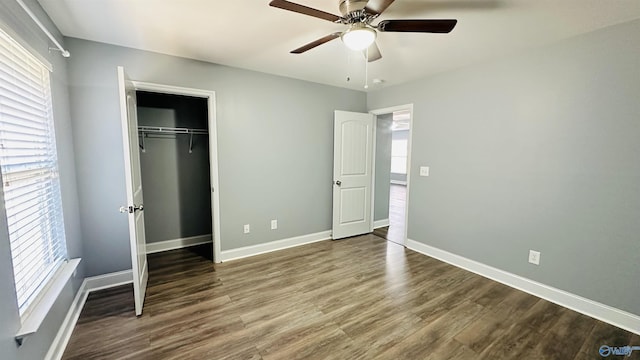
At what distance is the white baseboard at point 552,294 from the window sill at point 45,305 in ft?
12.2

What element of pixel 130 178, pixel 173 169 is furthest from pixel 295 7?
pixel 173 169

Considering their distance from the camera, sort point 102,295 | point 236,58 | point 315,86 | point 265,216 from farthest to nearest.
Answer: point 315,86, point 265,216, point 236,58, point 102,295

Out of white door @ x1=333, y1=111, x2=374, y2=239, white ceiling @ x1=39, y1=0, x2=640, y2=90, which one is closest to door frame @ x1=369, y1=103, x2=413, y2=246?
white door @ x1=333, y1=111, x2=374, y2=239

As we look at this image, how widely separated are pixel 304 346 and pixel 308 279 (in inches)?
39.1

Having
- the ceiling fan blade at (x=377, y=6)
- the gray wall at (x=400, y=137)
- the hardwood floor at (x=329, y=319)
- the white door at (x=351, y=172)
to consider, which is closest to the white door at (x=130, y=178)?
the hardwood floor at (x=329, y=319)

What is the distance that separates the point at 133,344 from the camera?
193 cm

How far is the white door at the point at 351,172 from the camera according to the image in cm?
408

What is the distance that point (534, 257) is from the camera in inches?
104

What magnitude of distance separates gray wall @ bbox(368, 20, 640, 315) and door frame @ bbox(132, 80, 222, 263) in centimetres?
272

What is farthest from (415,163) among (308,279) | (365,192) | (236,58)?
(236,58)

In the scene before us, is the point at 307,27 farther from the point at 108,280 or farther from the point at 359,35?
the point at 108,280

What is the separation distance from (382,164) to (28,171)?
427 centimetres

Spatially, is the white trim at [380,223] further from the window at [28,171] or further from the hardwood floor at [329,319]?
the window at [28,171]

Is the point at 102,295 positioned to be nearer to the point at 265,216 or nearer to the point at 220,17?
the point at 265,216
